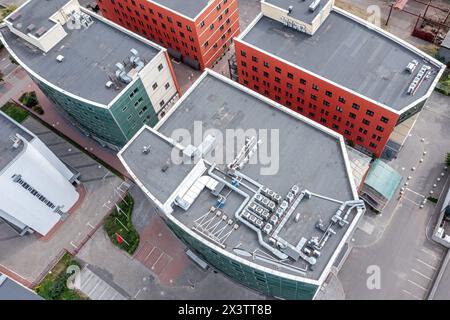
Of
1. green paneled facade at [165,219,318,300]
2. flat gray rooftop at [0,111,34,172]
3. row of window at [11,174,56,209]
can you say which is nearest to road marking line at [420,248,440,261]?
green paneled facade at [165,219,318,300]

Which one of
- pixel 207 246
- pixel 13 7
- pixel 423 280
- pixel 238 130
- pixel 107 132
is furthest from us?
pixel 13 7

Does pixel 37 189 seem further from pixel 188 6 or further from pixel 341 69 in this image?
pixel 341 69

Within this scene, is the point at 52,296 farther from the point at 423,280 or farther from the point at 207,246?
the point at 423,280

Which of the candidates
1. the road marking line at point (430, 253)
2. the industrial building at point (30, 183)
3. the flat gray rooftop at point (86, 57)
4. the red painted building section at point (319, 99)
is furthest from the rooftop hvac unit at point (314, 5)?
the industrial building at point (30, 183)

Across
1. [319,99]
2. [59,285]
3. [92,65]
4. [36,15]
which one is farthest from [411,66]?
[59,285]

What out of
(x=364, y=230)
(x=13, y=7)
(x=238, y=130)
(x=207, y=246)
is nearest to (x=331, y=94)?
(x=238, y=130)
